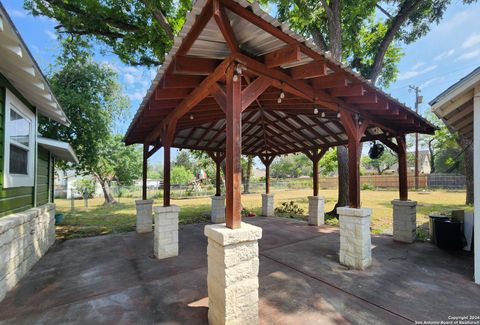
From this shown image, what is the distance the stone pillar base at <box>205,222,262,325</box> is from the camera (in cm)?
244

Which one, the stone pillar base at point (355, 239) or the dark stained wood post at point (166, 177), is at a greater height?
the dark stained wood post at point (166, 177)

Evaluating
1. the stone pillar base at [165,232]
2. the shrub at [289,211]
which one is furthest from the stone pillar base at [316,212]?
the stone pillar base at [165,232]

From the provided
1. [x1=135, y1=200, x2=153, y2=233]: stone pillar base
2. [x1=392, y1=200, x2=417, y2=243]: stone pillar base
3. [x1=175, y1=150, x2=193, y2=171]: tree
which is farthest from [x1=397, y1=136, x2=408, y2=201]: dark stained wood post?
[x1=175, y1=150, x2=193, y2=171]: tree

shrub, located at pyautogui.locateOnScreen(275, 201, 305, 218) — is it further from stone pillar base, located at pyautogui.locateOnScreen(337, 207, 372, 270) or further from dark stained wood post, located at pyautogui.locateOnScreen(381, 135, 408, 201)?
stone pillar base, located at pyautogui.locateOnScreen(337, 207, 372, 270)

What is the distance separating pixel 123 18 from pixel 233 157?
9.49 meters

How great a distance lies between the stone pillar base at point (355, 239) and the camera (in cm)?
425

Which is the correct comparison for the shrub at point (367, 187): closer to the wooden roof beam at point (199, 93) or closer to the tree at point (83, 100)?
the tree at point (83, 100)

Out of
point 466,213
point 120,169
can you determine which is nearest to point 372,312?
point 466,213

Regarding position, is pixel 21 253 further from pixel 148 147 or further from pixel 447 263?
pixel 447 263

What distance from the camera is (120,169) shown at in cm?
1950

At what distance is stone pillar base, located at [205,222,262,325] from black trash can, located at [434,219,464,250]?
5.39m

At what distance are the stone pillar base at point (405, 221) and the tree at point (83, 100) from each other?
11247mm

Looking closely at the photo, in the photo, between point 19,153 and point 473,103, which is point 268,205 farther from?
point 19,153

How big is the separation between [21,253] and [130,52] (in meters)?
9.32
